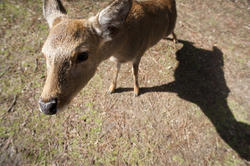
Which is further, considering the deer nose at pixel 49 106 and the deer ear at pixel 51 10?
the deer ear at pixel 51 10

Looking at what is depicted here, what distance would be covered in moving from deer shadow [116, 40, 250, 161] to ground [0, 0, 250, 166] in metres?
0.02

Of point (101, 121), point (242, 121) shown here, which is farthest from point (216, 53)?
point (101, 121)

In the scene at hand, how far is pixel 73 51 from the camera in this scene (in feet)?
6.99

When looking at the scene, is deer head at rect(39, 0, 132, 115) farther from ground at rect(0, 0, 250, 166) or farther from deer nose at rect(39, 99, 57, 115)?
ground at rect(0, 0, 250, 166)

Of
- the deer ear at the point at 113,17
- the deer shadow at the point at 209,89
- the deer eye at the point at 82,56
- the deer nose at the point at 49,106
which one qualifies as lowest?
the deer shadow at the point at 209,89

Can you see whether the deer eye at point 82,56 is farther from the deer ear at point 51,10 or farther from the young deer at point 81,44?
the deer ear at point 51,10

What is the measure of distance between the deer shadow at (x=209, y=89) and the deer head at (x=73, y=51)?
218cm

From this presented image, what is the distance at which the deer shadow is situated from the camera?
395 centimetres

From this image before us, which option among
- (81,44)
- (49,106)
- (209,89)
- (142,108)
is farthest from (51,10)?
(209,89)

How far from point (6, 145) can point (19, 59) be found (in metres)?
2.45

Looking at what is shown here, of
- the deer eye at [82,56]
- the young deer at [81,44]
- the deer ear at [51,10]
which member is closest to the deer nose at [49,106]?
the young deer at [81,44]

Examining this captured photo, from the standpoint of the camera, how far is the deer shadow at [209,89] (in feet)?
13.0

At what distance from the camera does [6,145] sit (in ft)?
11.8

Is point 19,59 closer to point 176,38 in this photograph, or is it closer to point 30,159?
point 30,159
